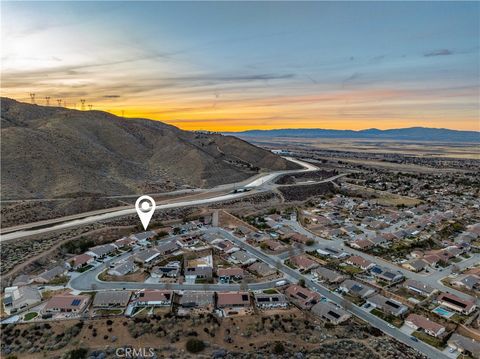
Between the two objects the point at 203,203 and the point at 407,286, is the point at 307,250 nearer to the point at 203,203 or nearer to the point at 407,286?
the point at 407,286

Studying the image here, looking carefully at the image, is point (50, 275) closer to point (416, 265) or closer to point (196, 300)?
point (196, 300)

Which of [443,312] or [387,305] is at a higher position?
[387,305]

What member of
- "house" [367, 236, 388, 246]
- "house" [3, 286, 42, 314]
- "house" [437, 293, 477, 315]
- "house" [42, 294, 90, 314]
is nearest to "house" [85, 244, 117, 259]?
"house" [3, 286, 42, 314]

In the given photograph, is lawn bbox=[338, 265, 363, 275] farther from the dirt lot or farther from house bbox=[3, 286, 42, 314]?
house bbox=[3, 286, 42, 314]

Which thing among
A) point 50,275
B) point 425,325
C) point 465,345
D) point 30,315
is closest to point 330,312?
point 425,325

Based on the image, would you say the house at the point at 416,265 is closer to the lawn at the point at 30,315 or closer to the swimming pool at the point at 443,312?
the swimming pool at the point at 443,312

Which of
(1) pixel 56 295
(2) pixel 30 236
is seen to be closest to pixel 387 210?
(1) pixel 56 295

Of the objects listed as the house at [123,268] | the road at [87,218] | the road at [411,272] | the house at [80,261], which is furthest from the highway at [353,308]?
the road at [87,218]
